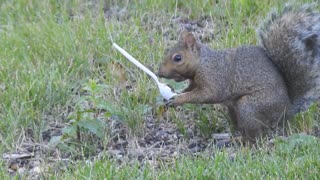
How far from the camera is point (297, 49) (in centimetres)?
468

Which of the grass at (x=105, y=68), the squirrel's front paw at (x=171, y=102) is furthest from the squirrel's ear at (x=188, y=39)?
the grass at (x=105, y=68)

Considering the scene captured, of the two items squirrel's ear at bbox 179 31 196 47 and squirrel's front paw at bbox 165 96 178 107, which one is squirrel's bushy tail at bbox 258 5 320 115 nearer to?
squirrel's ear at bbox 179 31 196 47

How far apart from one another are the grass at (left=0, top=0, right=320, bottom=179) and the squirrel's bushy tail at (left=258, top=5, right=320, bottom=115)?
206 millimetres

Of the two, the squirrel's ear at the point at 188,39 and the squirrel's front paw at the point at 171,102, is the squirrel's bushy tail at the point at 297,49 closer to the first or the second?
the squirrel's ear at the point at 188,39

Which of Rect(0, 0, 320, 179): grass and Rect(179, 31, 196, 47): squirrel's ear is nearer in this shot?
Rect(0, 0, 320, 179): grass

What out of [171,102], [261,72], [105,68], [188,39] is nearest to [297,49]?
[261,72]

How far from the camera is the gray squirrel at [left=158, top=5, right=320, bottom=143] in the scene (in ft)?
15.4

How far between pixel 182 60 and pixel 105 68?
1026 mm

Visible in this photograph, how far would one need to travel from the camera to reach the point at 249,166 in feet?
13.6

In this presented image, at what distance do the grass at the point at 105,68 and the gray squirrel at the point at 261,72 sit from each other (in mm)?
245

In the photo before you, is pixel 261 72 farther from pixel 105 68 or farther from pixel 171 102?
pixel 105 68

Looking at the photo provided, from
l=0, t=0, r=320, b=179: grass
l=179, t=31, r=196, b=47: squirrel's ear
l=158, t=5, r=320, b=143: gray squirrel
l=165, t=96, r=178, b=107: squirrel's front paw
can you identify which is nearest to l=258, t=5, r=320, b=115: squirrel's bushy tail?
l=158, t=5, r=320, b=143: gray squirrel

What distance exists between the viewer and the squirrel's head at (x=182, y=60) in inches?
191

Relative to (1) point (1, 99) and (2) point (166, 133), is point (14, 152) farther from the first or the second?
(2) point (166, 133)
